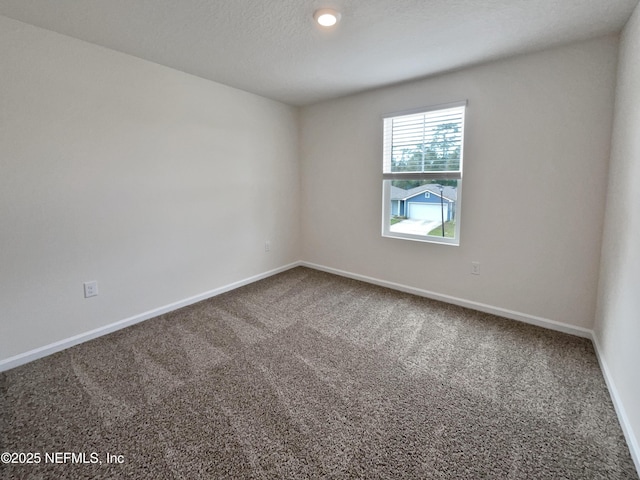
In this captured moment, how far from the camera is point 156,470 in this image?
1.33 meters

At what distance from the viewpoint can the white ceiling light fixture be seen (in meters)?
1.84

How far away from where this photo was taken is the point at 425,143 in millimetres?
3172

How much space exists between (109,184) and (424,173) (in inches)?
117

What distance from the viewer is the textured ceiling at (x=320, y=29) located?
5.94 feet

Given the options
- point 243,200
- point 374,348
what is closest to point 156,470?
point 374,348

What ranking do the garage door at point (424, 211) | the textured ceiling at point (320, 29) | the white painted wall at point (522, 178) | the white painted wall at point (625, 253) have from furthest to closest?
the garage door at point (424, 211)
the white painted wall at point (522, 178)
the textured ceiling at point (320, 29)
the white painted wall at point (625, 253)

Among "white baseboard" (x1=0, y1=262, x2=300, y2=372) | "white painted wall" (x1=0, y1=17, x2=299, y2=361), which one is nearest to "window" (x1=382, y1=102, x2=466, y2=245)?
"white painted wall" (x1=0, y1=17, x2=299, y2=361)

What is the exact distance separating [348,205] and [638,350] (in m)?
2.89

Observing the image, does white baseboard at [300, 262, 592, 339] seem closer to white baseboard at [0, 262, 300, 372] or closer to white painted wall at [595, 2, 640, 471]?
white painted wall at [595, 2, 640, 471]

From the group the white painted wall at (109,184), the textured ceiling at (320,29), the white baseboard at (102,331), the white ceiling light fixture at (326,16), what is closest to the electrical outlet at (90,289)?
the white painted wall at (109,184)

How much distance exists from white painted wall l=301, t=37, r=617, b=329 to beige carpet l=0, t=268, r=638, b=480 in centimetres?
42

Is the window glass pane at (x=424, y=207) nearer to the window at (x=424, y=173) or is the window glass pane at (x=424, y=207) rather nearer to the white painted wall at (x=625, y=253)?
the window at (x=424, y=173)

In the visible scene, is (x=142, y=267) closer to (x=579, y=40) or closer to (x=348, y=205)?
(x=348, y=205)

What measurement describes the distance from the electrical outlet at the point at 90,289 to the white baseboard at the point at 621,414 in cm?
353
